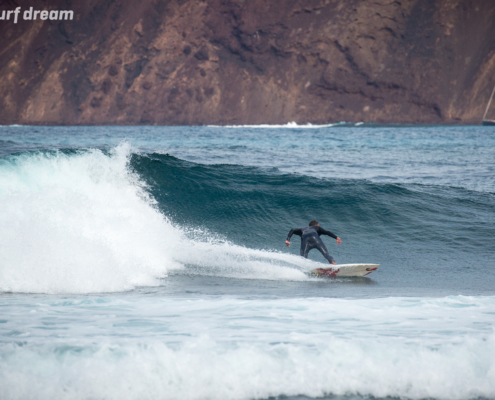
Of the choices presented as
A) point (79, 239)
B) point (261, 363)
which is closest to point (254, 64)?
point (79, 239)

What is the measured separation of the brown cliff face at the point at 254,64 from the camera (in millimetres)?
90812

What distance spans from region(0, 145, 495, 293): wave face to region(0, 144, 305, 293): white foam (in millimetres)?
24

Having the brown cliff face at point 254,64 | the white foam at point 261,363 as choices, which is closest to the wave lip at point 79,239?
the white foam at point 261,363

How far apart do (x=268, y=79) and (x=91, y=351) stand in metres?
91.0

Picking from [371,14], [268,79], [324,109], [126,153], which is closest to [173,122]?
[268,79]

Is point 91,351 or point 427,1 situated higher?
point 427,1

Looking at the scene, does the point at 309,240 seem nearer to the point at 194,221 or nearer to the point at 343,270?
the point at 343,270

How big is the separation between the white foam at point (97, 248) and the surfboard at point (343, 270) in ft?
1.06

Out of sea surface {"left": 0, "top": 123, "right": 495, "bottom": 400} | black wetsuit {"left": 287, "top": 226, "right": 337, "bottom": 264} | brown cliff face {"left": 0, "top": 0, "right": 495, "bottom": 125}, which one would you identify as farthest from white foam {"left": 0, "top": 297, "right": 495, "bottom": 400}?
brown cliff face {"left": 0, "top": 0, "right": 495, "bottom": 125}

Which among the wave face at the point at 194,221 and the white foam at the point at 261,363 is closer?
the white foam at the point at 261,363

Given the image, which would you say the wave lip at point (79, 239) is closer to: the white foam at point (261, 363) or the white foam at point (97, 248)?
the white foam at point (97, 248)

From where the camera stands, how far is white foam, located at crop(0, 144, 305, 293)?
741cm

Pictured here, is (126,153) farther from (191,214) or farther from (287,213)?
(287,213)

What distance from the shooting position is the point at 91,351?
4.57 m
